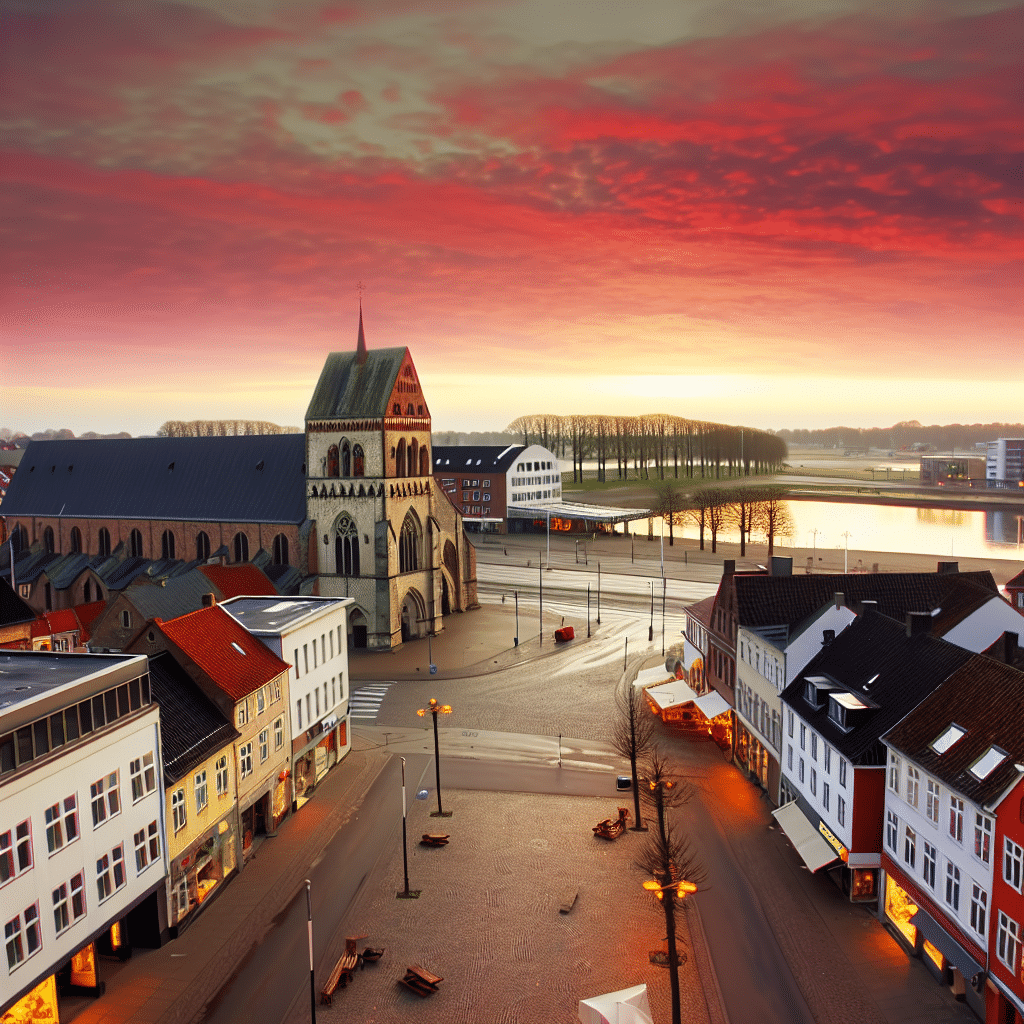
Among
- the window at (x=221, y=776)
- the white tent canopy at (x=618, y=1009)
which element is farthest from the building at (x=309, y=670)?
the white tent canopy at (x=618, y=1009)

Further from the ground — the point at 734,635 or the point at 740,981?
the point at 734,635

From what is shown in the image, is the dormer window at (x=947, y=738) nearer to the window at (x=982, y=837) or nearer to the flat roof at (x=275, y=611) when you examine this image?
the window at (x=982, y=837)

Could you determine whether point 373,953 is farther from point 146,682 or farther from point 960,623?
point 960,623

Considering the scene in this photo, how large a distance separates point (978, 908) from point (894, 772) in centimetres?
599

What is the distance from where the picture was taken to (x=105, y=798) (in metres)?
26.7

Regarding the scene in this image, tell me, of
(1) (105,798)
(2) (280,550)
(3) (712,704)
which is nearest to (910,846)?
(3) (712,704)

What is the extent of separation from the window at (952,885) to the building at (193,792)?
84.0ft

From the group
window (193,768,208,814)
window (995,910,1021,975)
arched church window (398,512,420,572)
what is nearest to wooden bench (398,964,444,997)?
window (193,768,208,814)

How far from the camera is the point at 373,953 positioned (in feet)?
94.6

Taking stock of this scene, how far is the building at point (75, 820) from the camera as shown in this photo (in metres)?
23.0

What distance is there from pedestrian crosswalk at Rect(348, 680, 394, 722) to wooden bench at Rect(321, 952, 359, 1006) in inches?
1005

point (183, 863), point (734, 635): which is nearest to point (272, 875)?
point (183, 863)

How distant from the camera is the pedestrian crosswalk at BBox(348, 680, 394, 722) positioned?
5584cm

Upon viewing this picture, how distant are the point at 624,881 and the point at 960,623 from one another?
68.9 ft
